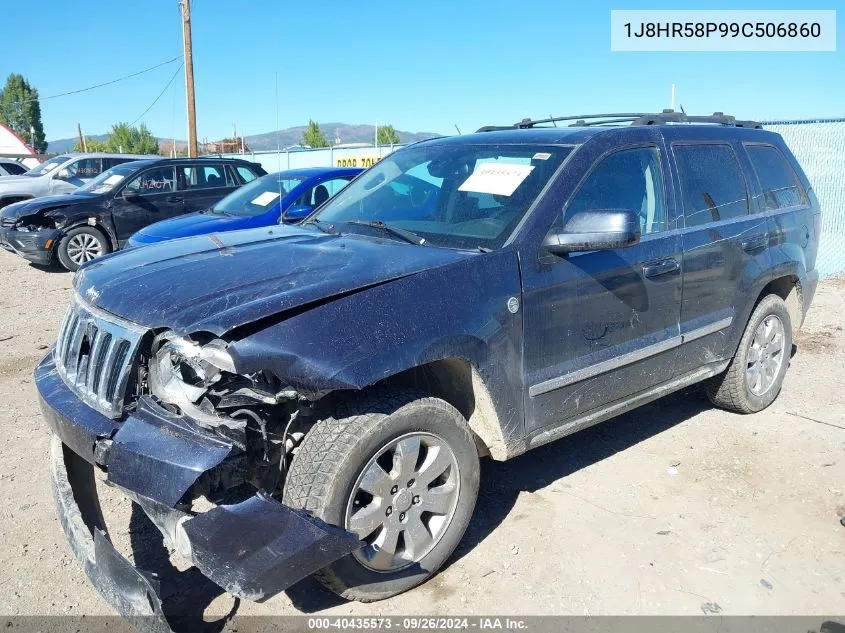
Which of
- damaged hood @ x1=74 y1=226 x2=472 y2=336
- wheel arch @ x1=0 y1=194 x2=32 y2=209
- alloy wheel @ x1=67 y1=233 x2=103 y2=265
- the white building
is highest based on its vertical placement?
the white building

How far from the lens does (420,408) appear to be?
2777 mm

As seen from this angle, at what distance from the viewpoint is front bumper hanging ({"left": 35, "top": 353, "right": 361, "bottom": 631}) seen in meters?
2.29

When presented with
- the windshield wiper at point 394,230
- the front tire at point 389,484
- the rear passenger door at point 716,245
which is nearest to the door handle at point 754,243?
the rear passenger door at point 716,245

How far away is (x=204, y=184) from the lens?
11.4 metres

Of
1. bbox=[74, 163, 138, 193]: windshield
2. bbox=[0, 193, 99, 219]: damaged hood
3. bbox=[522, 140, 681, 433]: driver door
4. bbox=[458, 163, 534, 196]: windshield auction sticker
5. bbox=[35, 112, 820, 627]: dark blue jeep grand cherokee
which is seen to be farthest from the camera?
bbox=[74, 163, 138, 193]: windshield

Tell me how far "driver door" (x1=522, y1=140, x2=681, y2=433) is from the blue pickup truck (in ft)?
14.0

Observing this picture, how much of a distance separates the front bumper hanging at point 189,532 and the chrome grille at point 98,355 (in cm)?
15

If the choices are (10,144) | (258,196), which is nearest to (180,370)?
(258,196)

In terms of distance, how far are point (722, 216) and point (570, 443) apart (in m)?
1.68

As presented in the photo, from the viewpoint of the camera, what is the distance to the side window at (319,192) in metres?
8.57

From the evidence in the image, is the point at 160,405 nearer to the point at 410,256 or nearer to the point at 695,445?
the point at 410,256

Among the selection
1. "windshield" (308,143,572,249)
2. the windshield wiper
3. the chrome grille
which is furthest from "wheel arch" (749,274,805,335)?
the chrome grille

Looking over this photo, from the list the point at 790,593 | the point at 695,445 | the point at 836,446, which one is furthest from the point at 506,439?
the point at 836,446

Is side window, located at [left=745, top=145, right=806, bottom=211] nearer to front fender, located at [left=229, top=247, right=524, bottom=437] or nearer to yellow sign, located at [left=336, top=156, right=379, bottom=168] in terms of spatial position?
front fender, located at [left=229, top=247, right=524, bottom=437]
